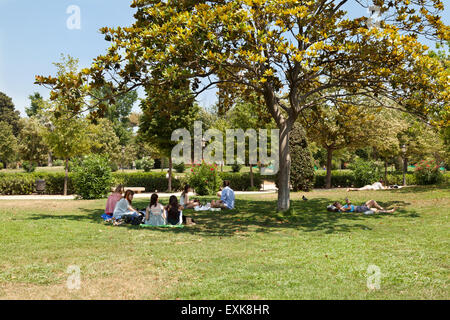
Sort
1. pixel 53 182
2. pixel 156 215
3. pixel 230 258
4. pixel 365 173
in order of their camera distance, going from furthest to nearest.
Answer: pixel 365 173, pixel 53 182, pixel 156 215, pixel 230 258

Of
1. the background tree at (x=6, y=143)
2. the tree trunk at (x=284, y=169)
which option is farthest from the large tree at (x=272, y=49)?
the background tree at (x=6, y=143)

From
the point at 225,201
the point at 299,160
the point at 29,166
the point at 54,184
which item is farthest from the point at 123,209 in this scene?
the point at 29,166

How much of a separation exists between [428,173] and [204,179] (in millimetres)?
14804

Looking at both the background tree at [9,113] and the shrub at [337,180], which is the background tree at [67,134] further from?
the background tree at [9,113]

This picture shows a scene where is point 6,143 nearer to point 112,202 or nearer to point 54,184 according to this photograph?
point 54,184

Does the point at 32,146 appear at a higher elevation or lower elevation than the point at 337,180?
higher

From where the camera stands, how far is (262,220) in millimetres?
11234

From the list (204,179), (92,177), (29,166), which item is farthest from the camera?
(29,166)

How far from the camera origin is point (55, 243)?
7395mm

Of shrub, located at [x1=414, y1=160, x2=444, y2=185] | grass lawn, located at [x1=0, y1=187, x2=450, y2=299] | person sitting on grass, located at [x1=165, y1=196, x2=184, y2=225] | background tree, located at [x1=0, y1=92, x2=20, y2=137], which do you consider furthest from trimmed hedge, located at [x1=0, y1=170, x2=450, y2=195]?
background tree, located at [x1=0, y1=92, x2=20, y2=137]

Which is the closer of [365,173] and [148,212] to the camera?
[148,212]

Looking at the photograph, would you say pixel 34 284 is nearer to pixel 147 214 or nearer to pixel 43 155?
pixel 147 214

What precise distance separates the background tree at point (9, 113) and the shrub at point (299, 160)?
64.9m

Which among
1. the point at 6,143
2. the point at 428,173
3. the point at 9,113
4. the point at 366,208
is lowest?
the point at 366,208
